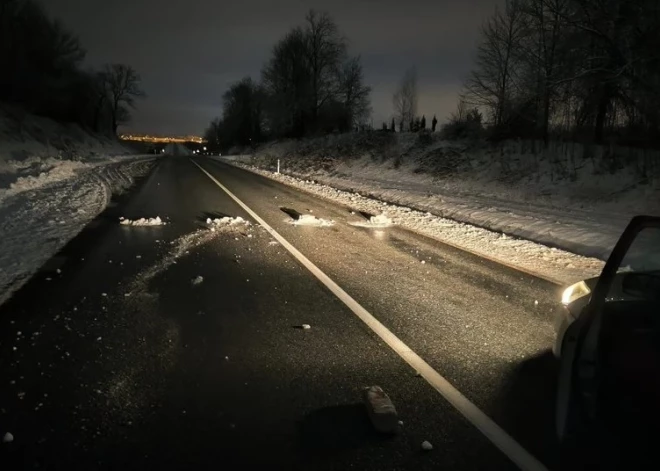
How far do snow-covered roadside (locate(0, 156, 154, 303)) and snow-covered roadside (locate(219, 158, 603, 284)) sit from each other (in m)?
7.35

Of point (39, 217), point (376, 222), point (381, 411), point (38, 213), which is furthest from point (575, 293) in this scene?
point (38, 213)

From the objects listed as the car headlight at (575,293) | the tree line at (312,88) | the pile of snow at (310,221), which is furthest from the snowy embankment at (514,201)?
the tree line at (312,88)

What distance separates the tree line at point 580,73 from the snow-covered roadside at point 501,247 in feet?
24.5

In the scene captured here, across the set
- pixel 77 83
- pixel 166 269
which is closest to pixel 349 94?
pixel 77 83

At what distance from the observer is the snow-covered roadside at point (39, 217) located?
714 centimetres

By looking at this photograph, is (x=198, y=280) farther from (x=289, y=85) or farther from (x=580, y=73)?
(x=289, y=85)

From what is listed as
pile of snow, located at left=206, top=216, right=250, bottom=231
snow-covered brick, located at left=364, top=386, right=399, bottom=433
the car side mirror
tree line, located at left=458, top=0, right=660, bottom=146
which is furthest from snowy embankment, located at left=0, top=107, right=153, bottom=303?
tree line, located at left=458, top=0, right=660, bottom=146

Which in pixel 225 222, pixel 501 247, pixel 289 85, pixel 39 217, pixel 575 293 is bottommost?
pixel 501 247

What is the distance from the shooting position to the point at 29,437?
3037 millimetres

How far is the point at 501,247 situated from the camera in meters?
9.88

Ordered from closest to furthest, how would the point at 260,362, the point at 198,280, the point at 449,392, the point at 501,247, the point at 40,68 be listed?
the point at 449,392 → the point at 260,362 → the point at 198,280 → the point at 501,247 → the point at 40,68

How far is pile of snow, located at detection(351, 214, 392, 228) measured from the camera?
12.1 m

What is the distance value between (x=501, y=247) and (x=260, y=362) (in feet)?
22.9

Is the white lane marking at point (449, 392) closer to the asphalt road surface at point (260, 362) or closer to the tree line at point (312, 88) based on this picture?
the asphalt road surface at point (260, 362)
